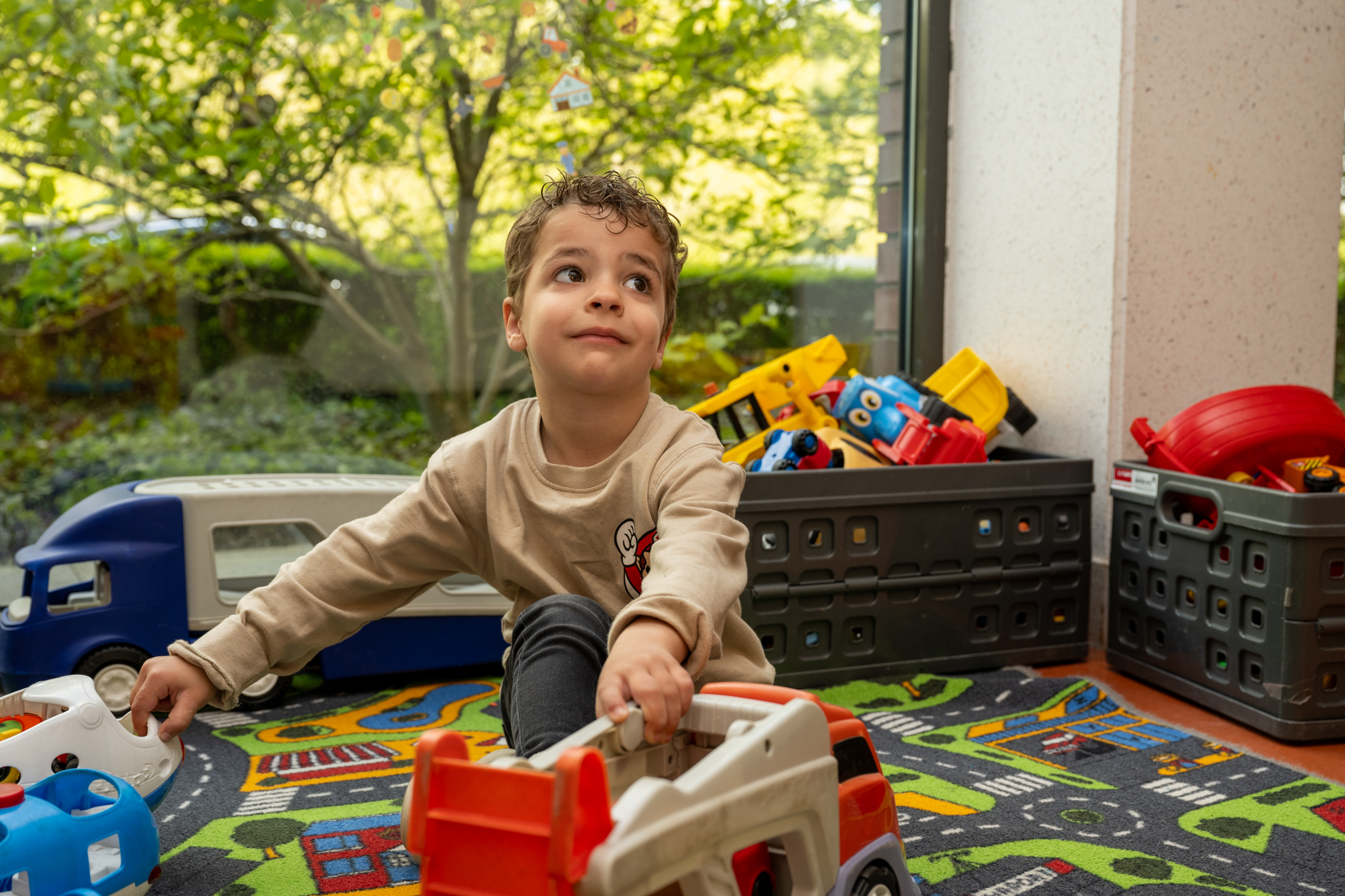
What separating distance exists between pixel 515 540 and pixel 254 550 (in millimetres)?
785

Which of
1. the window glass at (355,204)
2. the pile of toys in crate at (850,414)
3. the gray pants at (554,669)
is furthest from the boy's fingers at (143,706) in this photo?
the pile of toys in crate at (850,414)

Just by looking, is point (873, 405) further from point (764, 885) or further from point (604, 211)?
point (764, 885)

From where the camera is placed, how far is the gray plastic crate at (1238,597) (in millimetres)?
1223

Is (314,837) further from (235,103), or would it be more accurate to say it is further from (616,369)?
(235,103)

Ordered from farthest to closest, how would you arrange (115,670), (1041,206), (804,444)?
(1041,206) < (804,444) < (115,670)

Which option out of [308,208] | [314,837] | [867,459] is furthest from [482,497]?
[308,208]

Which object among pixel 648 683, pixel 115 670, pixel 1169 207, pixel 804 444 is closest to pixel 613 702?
pixel 648 683

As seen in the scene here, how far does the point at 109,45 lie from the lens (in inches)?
67.2

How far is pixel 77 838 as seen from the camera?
68 cm

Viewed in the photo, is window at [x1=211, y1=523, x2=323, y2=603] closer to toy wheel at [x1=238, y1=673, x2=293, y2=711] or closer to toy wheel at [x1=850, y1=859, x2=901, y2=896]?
toy wheel at [x1=238, y1=673, x2=293, y2=711]

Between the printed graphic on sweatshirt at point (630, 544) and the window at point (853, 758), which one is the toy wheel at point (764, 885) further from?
the printed graphic on sweatshirt at point (630, 544)

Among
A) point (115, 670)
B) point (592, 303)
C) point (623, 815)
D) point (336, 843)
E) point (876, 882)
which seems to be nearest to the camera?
point (623, 815)

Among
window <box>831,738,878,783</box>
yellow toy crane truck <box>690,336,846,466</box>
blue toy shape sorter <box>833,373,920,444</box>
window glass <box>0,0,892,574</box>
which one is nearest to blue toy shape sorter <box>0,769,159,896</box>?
window <box>831,738,878,783</box>

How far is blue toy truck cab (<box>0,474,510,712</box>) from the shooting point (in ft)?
4.20
